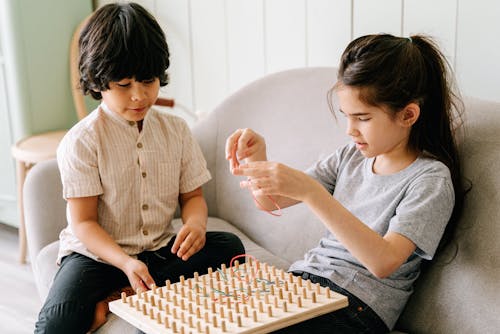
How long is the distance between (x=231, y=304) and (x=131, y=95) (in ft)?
1.87

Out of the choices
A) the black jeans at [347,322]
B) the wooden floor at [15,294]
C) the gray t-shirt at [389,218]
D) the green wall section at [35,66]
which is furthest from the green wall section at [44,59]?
the black jeans at [347,322]

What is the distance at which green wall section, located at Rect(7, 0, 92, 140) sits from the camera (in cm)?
289

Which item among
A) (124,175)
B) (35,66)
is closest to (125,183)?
(124,175)

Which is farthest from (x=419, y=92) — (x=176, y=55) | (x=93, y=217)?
(x=176, y=55)

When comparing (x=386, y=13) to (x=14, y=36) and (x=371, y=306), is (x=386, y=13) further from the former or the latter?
(x=14, y=36)

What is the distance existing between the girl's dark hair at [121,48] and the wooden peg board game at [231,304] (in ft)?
1.62

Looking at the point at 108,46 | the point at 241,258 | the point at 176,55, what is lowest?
the point at 241,258

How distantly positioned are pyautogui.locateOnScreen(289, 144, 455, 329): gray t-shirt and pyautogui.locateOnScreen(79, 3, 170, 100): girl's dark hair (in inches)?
19.9

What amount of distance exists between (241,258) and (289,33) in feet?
3.03

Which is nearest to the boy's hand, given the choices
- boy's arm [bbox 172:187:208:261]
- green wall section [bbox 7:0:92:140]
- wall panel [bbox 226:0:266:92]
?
boy's arm [bbox 172:187:208:261]

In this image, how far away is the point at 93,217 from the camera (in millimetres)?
1664

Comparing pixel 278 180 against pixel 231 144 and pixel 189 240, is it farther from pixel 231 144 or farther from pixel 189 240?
pixel 189 240

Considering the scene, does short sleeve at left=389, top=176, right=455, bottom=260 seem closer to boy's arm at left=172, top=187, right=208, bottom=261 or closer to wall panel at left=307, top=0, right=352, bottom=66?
boy's arm at left=172, top=187, right=208, bottom=261

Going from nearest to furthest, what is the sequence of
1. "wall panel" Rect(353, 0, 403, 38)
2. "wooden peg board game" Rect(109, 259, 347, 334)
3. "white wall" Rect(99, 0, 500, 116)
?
1. "wooden peg board game" Rect(109, 259, 347, 334)
2. "white wall" Rect(99, 0, 500, 116)
3. "wall panel" Rect(353, 0, 403, 38)
